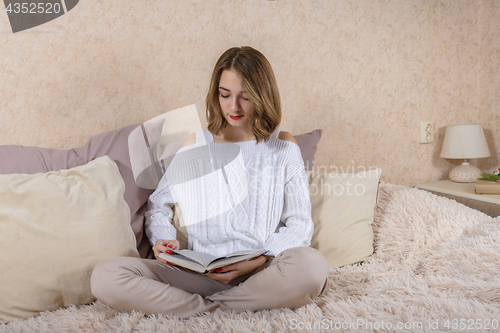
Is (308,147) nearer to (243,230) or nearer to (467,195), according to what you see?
(243,230)

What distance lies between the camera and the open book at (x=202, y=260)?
0.80 meters

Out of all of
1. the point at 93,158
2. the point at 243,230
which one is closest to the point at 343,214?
the point at 243,230

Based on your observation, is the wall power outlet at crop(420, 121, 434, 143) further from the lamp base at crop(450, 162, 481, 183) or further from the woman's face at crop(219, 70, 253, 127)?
the woman's face at crop(219, 70, 253, 127)

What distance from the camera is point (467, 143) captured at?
1720 mm

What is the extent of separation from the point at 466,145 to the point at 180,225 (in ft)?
4.75

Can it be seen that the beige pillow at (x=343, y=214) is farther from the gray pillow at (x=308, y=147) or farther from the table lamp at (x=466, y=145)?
the table lamp at (x=466, y=145)

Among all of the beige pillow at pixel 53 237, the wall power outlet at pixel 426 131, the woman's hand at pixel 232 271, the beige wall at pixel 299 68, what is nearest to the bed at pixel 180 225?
the beige pillow at pixel 53 237

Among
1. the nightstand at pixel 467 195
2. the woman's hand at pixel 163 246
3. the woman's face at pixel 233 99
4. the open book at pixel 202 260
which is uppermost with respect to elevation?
the woman's face at pixel 233 99

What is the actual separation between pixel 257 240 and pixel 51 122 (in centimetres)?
89

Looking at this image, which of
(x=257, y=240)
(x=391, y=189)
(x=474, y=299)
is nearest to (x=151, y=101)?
(x=257, y=240)

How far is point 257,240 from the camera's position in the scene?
3.68ft

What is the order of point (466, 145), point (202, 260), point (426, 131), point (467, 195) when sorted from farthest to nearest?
point (426, 131)
point (466, 145)
point (467, 195)
point (202, 260)

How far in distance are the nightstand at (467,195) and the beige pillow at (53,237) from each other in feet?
4.71

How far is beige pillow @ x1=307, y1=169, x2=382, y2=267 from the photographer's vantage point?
1201 mm
